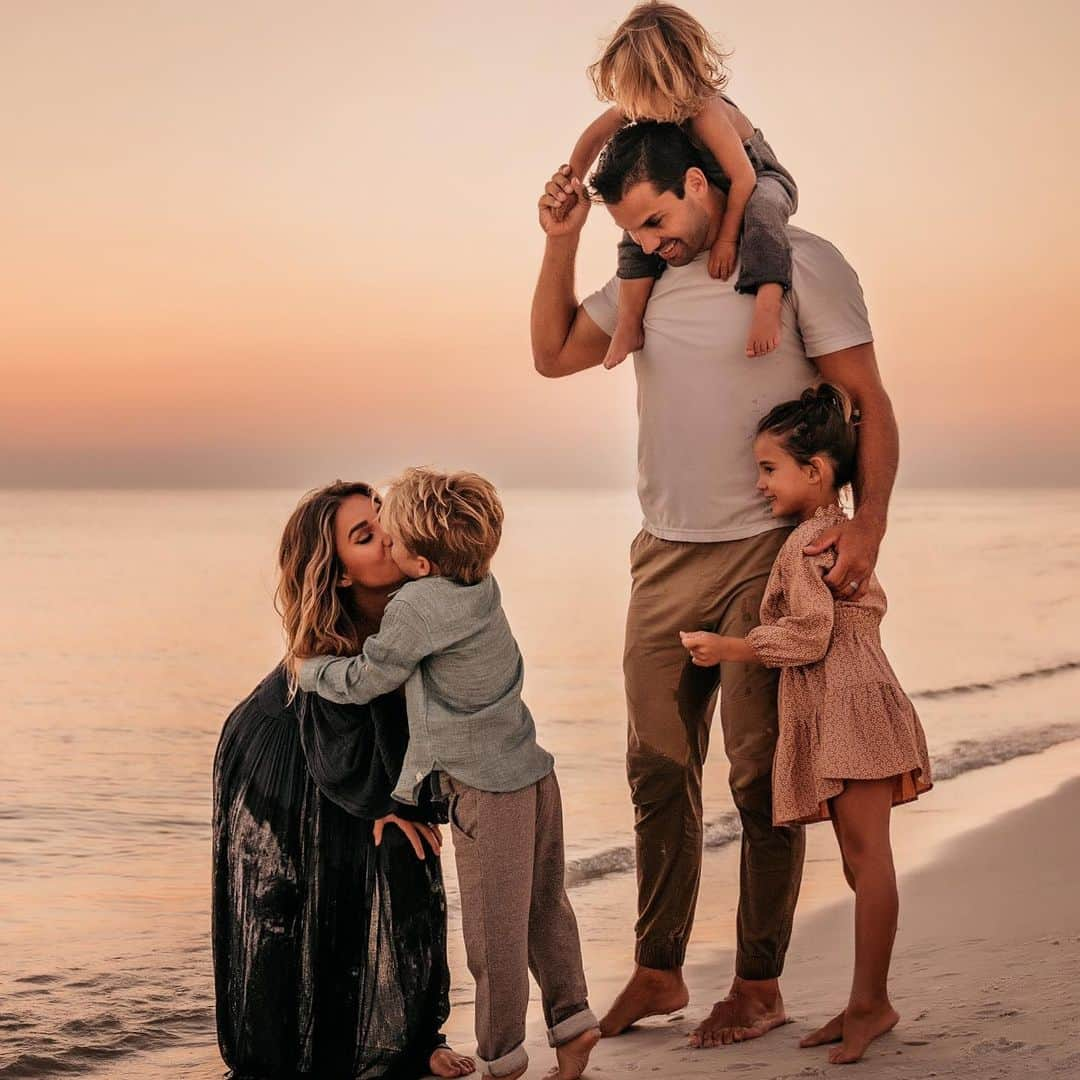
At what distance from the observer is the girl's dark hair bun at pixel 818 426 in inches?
122

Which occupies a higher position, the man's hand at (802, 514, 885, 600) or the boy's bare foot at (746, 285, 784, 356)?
the boy's bare foot at (746, 285, 784, 356)

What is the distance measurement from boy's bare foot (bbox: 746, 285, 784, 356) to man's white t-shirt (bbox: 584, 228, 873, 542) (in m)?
0.08

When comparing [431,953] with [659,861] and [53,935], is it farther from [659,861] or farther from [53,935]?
[53,935]

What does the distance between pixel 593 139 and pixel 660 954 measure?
193 cm

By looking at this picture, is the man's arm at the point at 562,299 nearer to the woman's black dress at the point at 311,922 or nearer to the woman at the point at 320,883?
the woman at the point at 320,883

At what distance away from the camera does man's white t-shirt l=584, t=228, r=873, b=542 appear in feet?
10.4

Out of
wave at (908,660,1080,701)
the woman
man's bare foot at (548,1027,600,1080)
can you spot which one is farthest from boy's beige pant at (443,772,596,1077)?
wave at (908,660,1080,701)

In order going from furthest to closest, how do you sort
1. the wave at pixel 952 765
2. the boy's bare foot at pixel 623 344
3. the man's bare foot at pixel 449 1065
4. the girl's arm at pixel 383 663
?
1. the wave at pixel 952 765
2. the boy's bare foot at pixel 623 344
3. the man's bare foot at pixel 449 1065
4. the girl's arm at pixel 383 663

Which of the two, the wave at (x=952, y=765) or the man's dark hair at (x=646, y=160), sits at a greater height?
the man's dark hair at (x=646, y=160)

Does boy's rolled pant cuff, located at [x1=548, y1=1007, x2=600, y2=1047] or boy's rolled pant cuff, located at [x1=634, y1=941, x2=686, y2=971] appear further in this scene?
boy's rolled pant cuff, located at [x1=634, y1=941, x2=686, y2=971]

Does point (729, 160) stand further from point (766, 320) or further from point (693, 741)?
point (693, 741)

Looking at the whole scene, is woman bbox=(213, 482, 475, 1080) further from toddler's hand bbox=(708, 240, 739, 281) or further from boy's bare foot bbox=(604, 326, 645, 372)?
toddler's hand bbox=(708, 240, 739, 281)

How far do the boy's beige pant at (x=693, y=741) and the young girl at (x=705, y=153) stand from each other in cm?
49

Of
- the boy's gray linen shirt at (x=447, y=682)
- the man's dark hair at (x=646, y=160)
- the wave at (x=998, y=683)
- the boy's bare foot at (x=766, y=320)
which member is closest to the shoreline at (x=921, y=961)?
the boy's gray linen shirt at (x=447, y=682)
